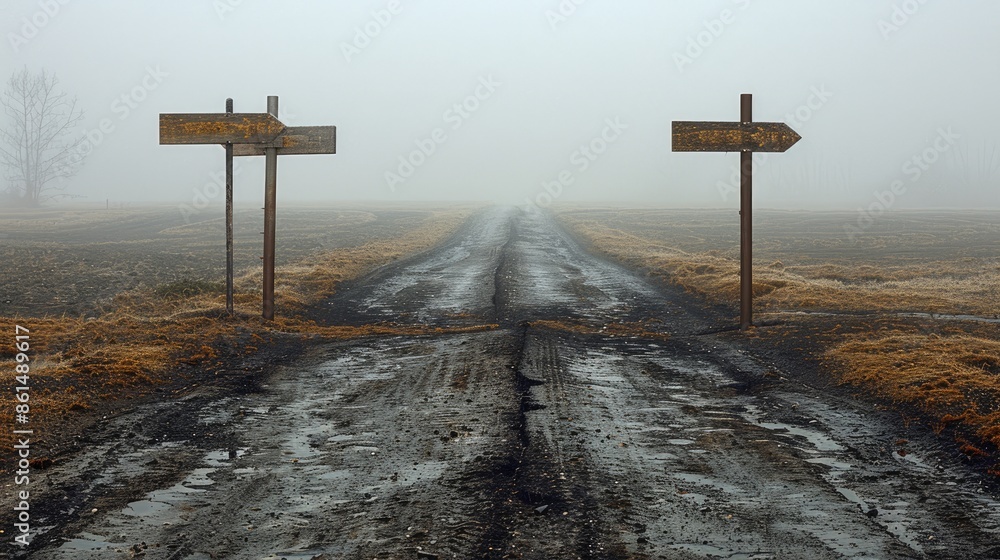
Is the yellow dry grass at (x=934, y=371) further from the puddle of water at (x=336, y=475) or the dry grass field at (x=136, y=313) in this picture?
the dry grass field at (x=136, y=313)

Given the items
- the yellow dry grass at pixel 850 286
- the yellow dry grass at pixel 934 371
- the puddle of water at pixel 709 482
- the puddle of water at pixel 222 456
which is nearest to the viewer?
the puddle of water at pixel 709 482

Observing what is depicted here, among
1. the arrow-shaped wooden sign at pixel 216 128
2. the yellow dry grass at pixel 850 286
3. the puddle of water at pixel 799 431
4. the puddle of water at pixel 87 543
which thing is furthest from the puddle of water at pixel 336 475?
the yellow dry grass at pixel 850 286

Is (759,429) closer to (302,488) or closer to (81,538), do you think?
(302,488)

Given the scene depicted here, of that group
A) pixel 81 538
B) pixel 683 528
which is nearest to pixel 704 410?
pixel 683 528

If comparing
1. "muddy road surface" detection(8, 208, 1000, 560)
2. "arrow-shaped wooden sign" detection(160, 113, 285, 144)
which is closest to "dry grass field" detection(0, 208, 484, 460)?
"muddy road surface" detection(8, 208, 1000, 560)

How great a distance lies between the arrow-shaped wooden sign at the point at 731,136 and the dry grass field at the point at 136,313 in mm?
5298

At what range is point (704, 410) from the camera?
835 centimetres

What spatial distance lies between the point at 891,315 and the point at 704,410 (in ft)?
23.1

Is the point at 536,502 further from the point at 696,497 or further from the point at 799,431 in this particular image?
the point at 799,431

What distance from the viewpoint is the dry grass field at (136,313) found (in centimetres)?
901

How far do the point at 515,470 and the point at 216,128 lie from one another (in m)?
9.49

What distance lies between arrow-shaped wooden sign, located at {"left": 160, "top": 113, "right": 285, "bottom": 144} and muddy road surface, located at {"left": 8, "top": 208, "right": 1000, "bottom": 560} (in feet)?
14.7

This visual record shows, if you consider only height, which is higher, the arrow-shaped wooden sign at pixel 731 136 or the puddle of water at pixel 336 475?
the arrow-shaped wooden sign at pixel 731 136

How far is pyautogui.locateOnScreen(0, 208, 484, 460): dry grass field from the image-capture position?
9.01 meters
